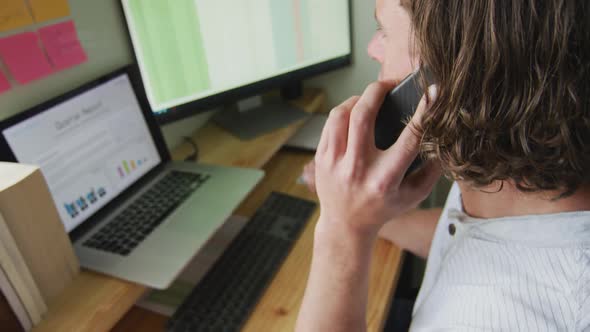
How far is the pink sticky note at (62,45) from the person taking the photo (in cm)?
79

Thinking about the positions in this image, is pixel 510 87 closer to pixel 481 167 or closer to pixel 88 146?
pixel 481 167

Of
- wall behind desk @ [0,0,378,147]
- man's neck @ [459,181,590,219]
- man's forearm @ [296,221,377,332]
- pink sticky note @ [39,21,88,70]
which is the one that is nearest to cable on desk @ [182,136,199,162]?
wall behind desk @ [0,0,378,147]

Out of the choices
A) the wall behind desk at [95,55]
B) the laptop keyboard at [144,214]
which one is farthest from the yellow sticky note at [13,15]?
the laptop keyboard at [144,214]

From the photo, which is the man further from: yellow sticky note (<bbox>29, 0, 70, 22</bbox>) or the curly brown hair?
yellow sticky note (<bbox>29, 0, 70, 22</bbox>)

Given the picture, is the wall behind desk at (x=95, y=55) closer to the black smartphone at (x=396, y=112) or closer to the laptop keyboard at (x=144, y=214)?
the laptop keyboard at (x=144, y=214)

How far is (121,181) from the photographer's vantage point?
864 millimetres

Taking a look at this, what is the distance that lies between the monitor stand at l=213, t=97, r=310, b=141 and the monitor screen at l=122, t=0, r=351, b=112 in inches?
5.8

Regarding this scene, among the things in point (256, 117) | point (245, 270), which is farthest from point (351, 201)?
point (256, 117)

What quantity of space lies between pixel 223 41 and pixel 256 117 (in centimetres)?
29

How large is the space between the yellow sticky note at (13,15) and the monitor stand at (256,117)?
56 centimetres

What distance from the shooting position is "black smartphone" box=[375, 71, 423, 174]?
562 mm

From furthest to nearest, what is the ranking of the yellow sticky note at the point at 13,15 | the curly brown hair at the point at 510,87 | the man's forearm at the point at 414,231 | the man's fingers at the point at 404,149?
the man's forearm at the point at 414,231 → the yellow sticky note at the point at 13,15 → the man's fingers at the point at 404,149 → the curly brown hair at the point at 510,87

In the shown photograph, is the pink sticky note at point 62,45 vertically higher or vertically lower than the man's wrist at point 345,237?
higher

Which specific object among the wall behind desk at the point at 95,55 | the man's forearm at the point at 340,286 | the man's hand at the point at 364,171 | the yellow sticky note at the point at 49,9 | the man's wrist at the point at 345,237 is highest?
the yellow sticky note at the point at 49,9
